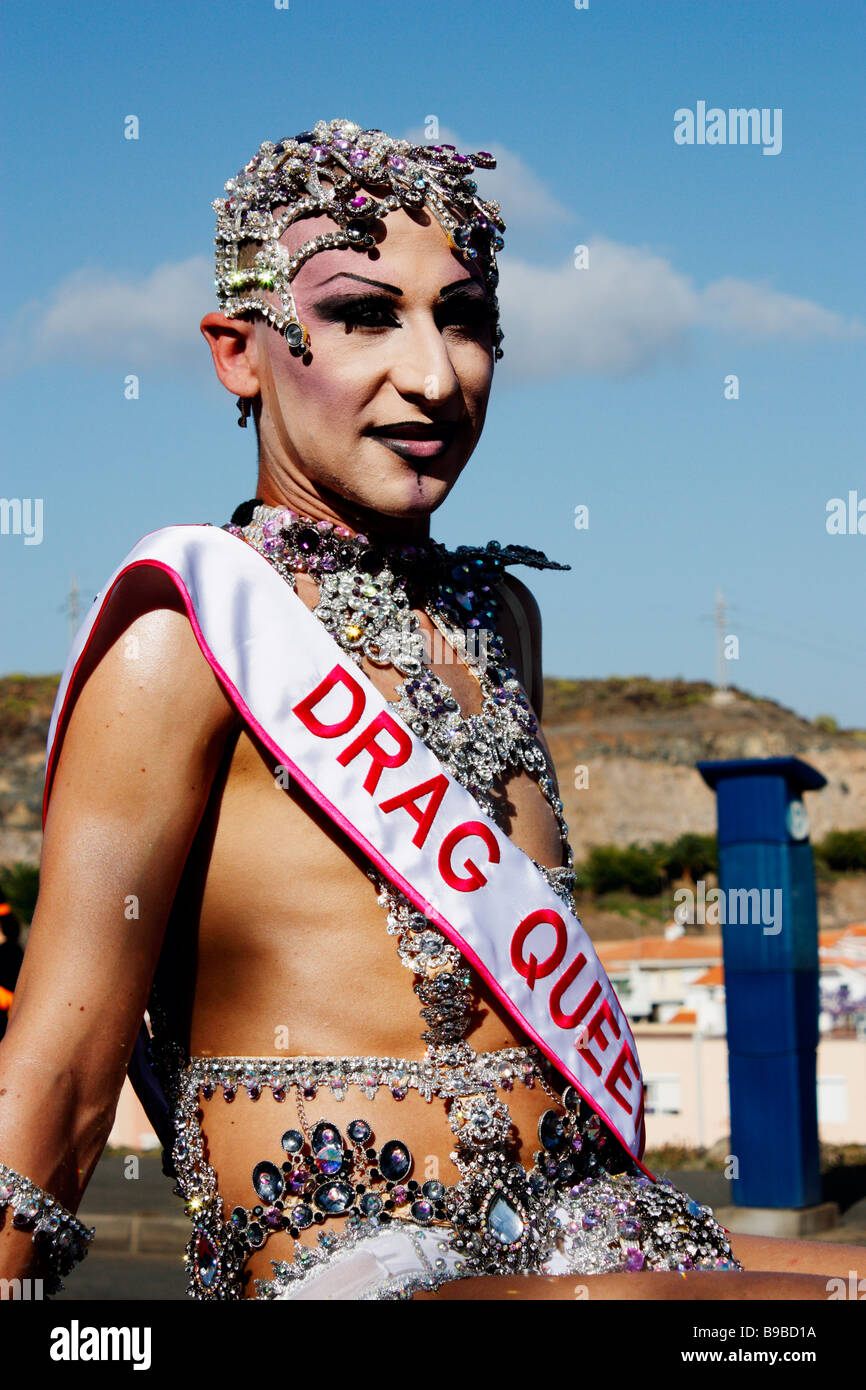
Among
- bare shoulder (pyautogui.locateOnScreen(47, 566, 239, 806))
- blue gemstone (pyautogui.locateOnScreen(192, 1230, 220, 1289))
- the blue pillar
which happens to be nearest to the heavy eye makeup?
bare shoulder (pyautogui.locateOnScreen(47, 566, 239, 806))

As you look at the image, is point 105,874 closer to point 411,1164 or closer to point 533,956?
point 411,1164

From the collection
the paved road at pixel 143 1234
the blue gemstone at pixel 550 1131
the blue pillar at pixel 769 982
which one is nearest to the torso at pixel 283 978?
the blue gemstone at pixel 550 1131

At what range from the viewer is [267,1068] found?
84.2 inches

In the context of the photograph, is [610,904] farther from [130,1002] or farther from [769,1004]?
[130,1002]

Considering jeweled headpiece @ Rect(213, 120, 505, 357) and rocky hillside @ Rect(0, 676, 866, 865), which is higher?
rocky hillside @ Rect(0, 676, 866, 865)

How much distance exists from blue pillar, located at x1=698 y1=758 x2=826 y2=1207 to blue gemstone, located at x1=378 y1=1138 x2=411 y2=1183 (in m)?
6.04

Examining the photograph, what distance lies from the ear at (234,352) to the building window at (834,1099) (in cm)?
1042

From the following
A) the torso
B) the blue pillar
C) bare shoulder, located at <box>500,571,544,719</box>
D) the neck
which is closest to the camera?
the torso

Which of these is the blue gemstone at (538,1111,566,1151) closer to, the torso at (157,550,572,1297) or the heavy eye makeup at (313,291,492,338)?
the torso at (157,550,572,1297)

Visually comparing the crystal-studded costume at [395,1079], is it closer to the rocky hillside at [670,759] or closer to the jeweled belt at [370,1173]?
the jeweled belt at [370,1173]

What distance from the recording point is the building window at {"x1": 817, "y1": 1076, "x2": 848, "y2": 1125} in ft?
39.1

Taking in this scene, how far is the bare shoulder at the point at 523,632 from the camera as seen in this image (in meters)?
2.78

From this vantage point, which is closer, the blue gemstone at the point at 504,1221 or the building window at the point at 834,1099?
the blue gemstone at the point at 504,1221
